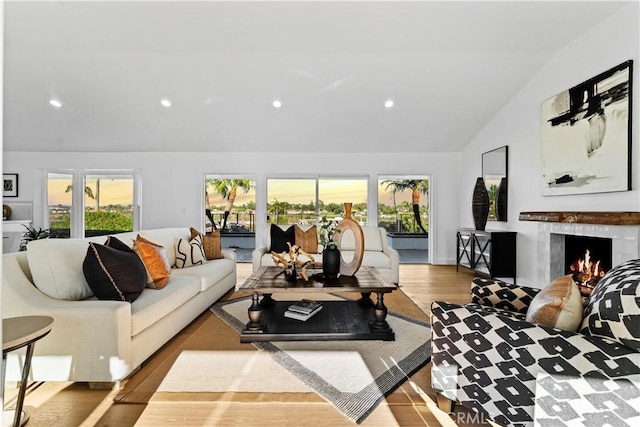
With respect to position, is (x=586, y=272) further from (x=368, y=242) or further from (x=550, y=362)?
(x=550, y=362)

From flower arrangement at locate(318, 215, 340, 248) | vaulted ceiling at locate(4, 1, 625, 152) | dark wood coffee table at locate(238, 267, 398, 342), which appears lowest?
dark wood coffee table at locate(238, 267, 398, 342)

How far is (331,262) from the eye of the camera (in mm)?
2785

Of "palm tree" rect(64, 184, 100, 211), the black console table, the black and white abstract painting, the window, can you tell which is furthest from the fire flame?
the window

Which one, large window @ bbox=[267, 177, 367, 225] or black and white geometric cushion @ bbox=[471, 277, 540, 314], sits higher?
large window @ bbox=[267, 177, 367, 225]

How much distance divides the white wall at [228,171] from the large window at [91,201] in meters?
0.18

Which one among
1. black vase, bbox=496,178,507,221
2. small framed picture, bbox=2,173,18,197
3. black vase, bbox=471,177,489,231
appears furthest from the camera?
small framed picture, bbox=2,173,18,197

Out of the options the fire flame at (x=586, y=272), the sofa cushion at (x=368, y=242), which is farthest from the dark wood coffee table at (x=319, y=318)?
the fire flame at (x=586, y=272)

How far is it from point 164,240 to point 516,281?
471cm

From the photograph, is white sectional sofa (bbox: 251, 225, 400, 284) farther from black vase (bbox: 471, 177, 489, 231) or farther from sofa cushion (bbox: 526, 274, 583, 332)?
sofa cushion (bbox: 526, 274, 583, 332)

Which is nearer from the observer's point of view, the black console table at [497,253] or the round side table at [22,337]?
the round side table at [22,337]

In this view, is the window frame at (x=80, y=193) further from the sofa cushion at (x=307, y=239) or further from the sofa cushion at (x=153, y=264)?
the sofa cushion at (x=153, y=264)

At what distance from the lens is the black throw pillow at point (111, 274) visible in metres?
2.08

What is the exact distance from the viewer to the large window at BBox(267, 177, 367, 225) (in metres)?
6.34

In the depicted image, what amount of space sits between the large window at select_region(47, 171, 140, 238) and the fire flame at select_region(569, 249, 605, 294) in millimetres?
7145
